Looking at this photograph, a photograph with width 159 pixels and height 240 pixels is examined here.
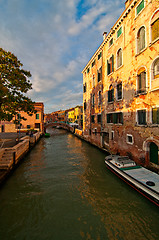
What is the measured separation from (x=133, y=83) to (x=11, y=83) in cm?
1053

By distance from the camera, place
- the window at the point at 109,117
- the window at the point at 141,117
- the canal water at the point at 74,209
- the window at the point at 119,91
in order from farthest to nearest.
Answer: the window at the point at 109,117 → the window at the point at 119,91 → the window at the point at 141,117 → the canal water at the point at 74,209

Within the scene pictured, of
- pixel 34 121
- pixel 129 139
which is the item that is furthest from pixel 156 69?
pixel 34 121

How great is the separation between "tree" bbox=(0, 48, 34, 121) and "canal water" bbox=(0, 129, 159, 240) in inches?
221

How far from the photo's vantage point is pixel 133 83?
10742 mm

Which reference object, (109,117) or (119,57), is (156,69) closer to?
(119,57)

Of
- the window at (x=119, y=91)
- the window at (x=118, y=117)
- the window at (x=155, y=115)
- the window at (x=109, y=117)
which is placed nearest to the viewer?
the window at (x=155, y=115)

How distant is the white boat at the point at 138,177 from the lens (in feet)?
20.3

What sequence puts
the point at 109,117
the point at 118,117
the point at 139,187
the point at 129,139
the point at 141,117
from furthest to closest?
the point at 109,117
the point at 118,117
the point at 129,139
the point at 141,117
the point at 139,187

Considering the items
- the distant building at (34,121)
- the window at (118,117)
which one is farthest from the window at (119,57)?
the distant building at (34,121)

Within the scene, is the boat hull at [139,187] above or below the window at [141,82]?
below

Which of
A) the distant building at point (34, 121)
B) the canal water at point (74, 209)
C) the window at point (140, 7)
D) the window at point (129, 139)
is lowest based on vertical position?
the canal water at point (74, 209)

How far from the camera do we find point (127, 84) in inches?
457

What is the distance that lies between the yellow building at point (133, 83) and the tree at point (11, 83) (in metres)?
9.65

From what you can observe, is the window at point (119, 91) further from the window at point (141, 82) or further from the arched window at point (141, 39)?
the arched window at point (141, 39)
